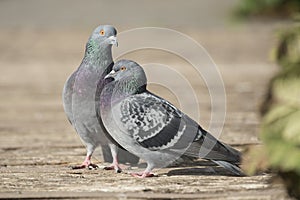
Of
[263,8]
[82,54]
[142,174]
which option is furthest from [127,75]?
[263,8]

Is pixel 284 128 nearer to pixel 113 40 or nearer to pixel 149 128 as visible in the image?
pixel 149 128

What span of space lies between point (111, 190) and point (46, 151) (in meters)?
1.64

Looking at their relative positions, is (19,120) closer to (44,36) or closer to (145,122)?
(145,122)

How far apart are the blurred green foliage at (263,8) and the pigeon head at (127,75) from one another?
429 inches

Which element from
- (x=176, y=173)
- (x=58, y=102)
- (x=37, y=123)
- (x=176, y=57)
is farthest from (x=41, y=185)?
(x=176, y=57)

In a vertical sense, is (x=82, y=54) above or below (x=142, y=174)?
below

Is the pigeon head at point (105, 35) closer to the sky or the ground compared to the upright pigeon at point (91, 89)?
closer to the sky

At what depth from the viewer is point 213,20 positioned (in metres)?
17.3

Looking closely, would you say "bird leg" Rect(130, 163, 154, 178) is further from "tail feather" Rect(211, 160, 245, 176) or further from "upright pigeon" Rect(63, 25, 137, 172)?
"tail feather" Rect(211, 160, 245, 176)

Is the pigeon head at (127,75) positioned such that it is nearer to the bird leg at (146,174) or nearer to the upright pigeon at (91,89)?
the upright pigeon at (91,89)

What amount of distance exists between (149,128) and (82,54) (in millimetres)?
8423

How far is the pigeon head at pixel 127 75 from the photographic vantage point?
475cm

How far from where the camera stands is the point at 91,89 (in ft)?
16.2

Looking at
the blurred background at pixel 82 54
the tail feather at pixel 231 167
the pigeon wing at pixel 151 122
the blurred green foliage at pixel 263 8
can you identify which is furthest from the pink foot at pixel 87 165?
the blurred green foliage at pixel 263 8
